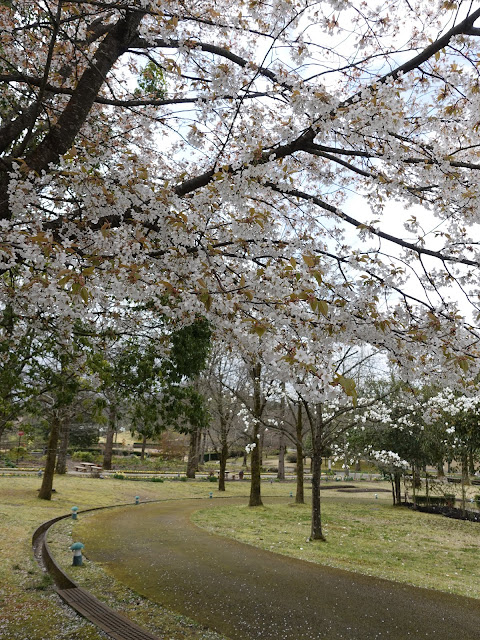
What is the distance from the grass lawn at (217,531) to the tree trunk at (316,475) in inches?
15.7

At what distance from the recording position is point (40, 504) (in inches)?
518

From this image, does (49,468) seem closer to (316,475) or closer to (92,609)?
(316,475)

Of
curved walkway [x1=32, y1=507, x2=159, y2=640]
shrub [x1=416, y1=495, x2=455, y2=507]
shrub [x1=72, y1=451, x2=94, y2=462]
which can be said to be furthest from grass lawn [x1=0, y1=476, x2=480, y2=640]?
shrub [x1=72, y1=451, x2=94, y2=462]

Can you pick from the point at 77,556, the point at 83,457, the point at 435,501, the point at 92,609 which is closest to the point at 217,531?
the point at 77,556

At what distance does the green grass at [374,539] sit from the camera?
7.95 metres

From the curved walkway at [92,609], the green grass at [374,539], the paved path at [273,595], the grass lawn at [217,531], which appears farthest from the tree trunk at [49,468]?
the curved walkway at [92,609]

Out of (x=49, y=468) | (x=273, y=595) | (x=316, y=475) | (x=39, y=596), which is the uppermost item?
(x=316, y=475)

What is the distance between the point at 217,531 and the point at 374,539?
158 inches

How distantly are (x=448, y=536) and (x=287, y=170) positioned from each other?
12613 millimetres

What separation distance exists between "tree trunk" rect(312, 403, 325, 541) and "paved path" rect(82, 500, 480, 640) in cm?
211

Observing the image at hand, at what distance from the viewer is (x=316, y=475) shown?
10789 millimetres

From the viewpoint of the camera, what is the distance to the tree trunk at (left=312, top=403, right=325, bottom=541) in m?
10.4

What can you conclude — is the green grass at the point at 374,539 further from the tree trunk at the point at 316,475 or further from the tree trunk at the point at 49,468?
the tree trunk at the point at 49,468

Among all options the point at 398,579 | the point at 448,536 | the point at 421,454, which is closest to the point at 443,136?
the point at 398,579
